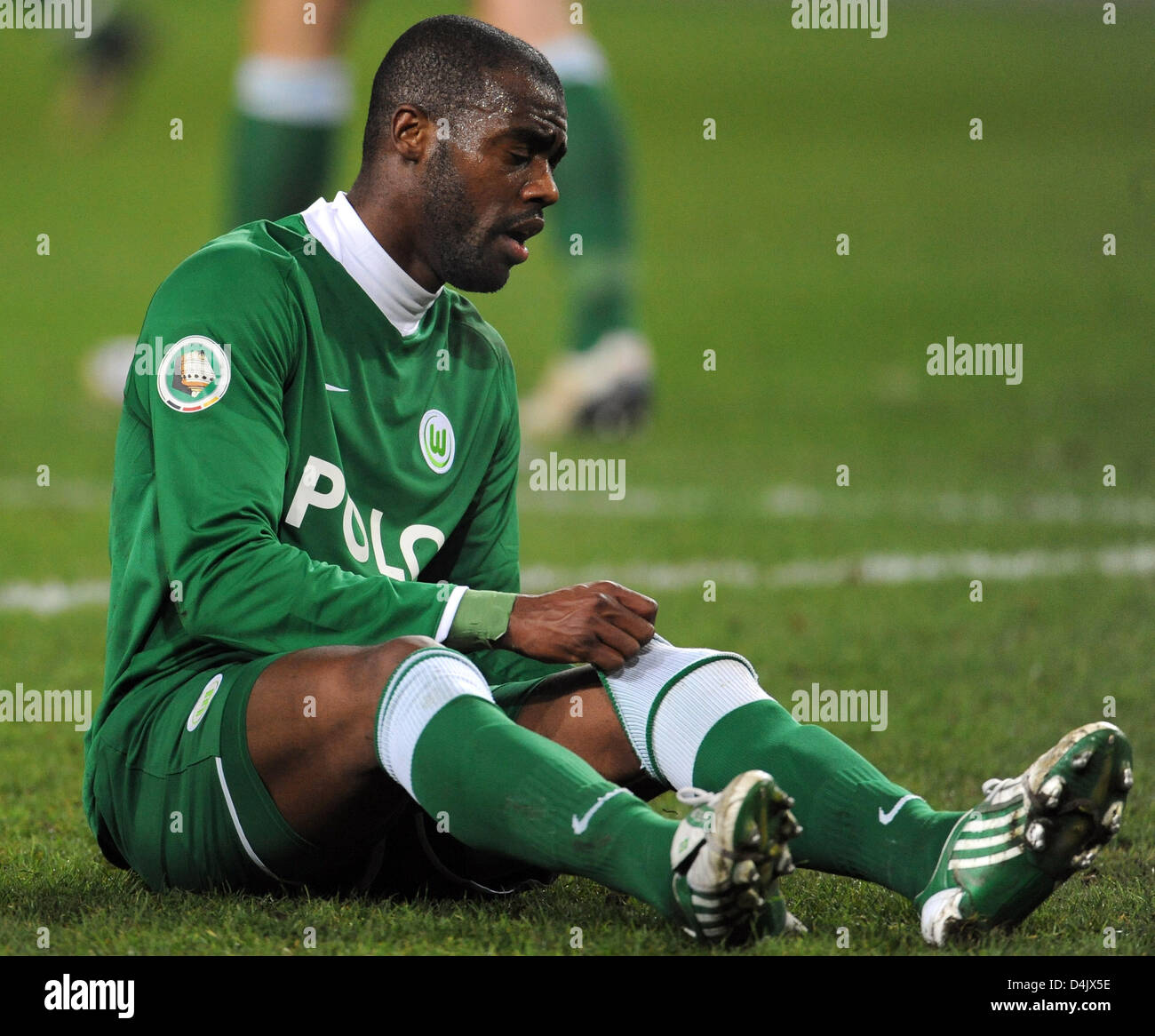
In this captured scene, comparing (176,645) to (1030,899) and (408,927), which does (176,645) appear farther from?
(1030,899)

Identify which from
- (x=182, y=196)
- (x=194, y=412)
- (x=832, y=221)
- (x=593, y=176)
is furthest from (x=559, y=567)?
(x=182, y=196)

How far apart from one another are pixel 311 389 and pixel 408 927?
2.96ft

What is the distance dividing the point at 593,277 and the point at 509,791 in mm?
6313

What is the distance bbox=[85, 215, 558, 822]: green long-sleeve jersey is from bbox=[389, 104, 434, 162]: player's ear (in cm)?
23

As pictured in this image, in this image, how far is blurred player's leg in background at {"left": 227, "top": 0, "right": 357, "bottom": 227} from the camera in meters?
8.07

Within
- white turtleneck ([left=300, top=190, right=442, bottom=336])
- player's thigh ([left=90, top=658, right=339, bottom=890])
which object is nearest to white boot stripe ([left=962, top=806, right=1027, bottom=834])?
player's thigh ([left=90, top=658, right=339, bottom=890])

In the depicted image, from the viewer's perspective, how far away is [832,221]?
54.1ft

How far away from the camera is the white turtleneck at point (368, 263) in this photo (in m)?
3.41

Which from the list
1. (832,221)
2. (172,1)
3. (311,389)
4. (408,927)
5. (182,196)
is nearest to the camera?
(408,927)

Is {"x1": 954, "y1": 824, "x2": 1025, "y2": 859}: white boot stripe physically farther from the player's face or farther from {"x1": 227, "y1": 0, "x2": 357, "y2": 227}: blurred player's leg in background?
{"x1": 227, "y1": 0, "x2": 357, "y2": 227}: blurred player's leg in background

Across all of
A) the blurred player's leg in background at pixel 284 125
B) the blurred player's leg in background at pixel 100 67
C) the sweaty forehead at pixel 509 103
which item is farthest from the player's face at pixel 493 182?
the blurred player's leg in background at pixel 100 67

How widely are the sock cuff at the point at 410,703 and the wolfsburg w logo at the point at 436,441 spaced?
0.65 meters

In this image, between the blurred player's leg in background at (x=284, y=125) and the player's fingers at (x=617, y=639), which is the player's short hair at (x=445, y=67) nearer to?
the player's fingers at (x=617, y=639)

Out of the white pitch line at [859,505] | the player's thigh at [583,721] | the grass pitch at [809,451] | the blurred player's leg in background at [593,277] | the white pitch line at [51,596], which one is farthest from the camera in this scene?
the blurred player's leg in background at [593,277]
